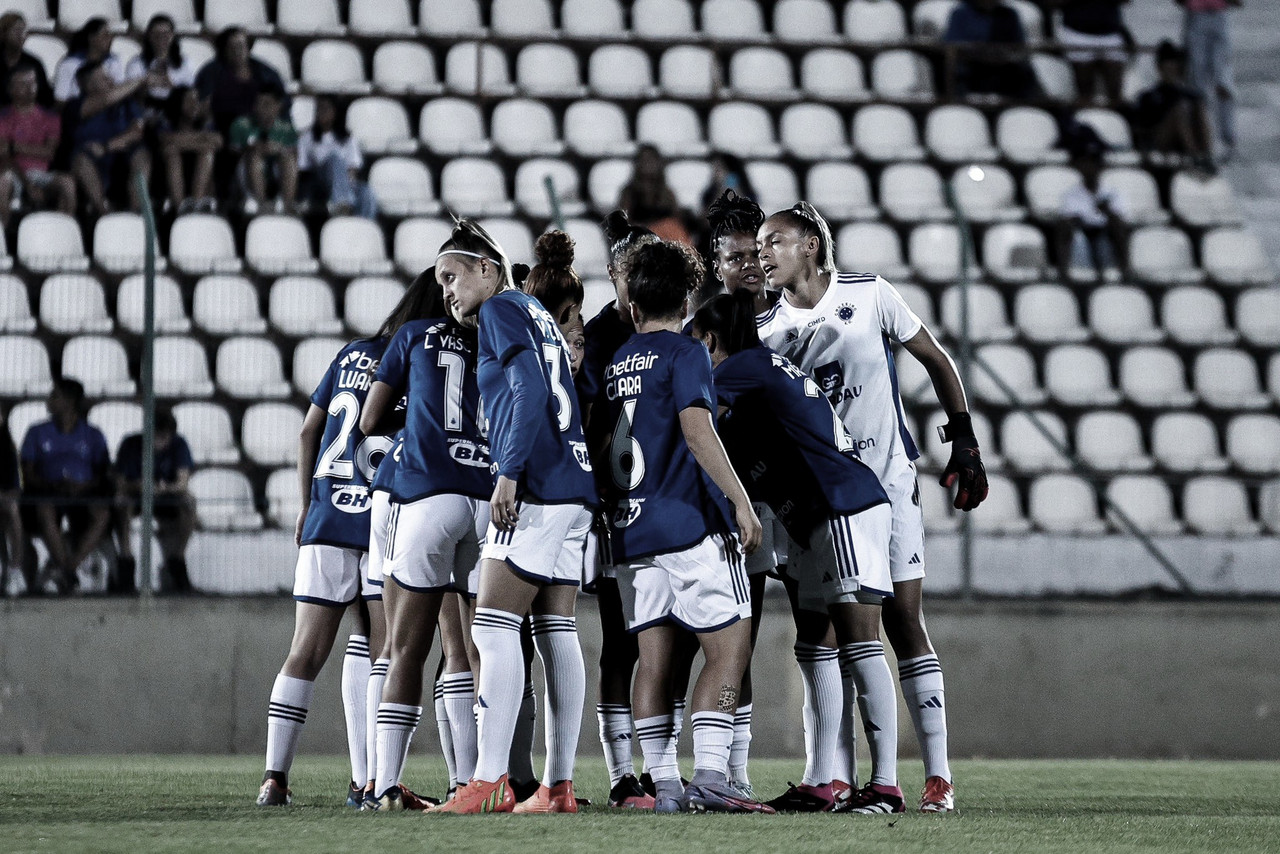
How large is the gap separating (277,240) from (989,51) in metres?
6.21

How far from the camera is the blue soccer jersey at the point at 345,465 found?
564 centimetres

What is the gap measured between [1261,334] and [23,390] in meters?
7.82

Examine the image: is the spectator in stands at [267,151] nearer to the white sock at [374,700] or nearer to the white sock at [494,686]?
the white sock at [374,700]

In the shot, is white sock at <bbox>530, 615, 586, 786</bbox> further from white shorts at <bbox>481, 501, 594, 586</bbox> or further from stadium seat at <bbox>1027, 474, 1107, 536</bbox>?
stadium seat at <bbox>1027, 474, 1107, 536</bbox>

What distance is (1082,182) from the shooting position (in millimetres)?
12781

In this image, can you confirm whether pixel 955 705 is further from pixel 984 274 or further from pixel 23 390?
pixel 23 390

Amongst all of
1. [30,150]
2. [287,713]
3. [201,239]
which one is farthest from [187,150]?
[287,713]

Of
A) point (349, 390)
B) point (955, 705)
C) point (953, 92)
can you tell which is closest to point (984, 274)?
point (953, 92)

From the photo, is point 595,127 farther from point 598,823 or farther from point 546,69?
point 598,823

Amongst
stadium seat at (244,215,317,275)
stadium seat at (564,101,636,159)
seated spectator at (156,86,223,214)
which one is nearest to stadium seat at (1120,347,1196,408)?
stadium seat at (564,101,636,159)

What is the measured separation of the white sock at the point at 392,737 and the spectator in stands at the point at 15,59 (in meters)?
7.94

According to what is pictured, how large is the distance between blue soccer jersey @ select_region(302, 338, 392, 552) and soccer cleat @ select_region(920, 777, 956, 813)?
1.95 meters

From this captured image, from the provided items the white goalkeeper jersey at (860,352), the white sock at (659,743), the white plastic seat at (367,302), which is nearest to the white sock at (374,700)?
the white sock at (659,743)

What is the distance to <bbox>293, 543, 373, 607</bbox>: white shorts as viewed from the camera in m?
5.62
